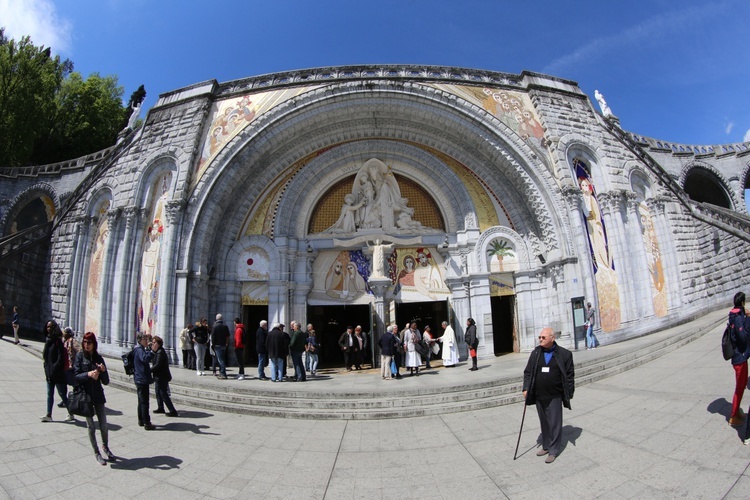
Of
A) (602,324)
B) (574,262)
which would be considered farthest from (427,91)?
(602,324)

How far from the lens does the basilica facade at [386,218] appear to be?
1327cm

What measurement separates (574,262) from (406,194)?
6.74 meters

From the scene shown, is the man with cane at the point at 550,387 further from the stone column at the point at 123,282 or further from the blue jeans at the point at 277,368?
the stone column at the point at 123,282

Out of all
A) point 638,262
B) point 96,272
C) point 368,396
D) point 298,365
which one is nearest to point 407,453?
point 368,396

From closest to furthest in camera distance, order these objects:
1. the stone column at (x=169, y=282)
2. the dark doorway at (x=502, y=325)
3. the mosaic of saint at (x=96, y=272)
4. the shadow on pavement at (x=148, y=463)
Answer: the shadow on pavement at (x=148, y=463)
the stone column at (x=169, y=282)
the mosaic of saint at (x=96, y=272)
the dark doorway at (x=502, y=325)

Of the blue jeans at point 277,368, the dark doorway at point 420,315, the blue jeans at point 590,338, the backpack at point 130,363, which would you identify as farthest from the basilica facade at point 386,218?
the backpack at point 130,363

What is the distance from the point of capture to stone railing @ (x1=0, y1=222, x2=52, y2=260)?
14.2 meters

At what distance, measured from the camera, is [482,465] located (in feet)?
15.0

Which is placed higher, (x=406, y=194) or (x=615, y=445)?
(x=406, y=194)

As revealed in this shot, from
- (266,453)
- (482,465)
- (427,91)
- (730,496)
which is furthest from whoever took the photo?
(427,91)

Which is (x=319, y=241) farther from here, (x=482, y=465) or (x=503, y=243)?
(x=482, y=465)

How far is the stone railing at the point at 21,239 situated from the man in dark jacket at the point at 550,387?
1784cm

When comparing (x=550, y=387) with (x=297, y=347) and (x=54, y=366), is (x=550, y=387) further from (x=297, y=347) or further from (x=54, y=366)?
(x=54, y=366)

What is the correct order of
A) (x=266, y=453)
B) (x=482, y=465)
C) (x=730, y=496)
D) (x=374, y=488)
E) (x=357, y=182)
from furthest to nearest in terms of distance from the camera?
(x=357, y=182) < (x=266, y=453) < (x=482, y=465) < (x=374, y=488) < (x=730, y=496)
